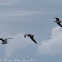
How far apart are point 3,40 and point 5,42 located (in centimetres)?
172

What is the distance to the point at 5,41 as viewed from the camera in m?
81.2

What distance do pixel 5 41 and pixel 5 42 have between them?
2.04ft

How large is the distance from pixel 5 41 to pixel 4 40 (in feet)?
2.57

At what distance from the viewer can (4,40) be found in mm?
81562

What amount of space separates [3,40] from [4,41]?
99cm

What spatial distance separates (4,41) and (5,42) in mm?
747

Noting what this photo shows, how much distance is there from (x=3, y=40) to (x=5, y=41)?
1.25m

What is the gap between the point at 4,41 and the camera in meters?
81.1

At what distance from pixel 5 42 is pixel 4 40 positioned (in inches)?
52.7

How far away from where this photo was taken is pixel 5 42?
80.8m

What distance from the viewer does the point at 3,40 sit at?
8175cm
